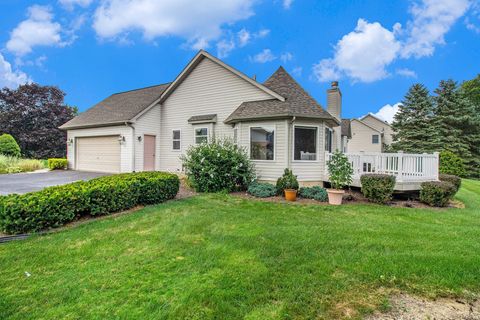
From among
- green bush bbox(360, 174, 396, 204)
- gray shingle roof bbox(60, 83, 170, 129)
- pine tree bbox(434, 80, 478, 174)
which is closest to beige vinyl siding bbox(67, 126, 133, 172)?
gray shingle roof bbox(60, 83, 170, 129)

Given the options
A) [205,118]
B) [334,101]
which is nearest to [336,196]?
[205,118]

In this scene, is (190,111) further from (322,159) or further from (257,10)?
(322,159)

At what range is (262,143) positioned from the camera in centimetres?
1065

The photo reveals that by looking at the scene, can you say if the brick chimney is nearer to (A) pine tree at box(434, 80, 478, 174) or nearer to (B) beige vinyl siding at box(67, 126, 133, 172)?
(B) beige vinyl siding at box(67, 126, 133, 172)

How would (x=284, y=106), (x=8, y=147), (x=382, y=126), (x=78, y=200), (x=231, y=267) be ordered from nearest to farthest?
(x=231, y=267) → (x=78, y=200) → (x=284, y=106) → (x=8, y=147) → (x=382, y=126)

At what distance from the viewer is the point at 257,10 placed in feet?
41.9

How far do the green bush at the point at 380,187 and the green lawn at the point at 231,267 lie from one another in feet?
6.52

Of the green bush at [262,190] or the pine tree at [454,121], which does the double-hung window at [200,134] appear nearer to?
the green bush at [262,190]

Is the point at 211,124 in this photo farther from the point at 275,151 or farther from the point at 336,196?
the point at 336,196

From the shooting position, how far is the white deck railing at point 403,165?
8734 millimetres

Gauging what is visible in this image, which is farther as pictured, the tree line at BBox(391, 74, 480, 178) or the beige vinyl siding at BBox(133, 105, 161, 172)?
the tree line at BBox(391, 74, 480, 178)

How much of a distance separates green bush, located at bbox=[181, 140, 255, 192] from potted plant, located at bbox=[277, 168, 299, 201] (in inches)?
55.2

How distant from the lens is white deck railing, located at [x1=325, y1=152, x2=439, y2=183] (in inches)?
344

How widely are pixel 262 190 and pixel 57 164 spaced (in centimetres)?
1466
